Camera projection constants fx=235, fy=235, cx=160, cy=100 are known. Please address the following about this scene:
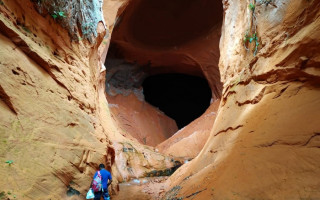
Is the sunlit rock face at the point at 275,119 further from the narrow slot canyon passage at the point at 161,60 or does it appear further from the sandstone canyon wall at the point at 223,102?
the narrow slot canyon passage at the point at 161,60

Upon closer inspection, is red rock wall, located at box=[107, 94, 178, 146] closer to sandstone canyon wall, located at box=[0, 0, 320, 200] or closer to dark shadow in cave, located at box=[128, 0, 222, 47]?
dark shadow in cave, located at box=[128, 0, 222, 47]

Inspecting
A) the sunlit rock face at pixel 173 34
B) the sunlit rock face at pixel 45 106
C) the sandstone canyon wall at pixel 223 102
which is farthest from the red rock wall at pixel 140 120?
the sunlit rock face at pixel 45 106

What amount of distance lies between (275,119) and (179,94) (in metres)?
21.0

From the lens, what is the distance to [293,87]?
351cm

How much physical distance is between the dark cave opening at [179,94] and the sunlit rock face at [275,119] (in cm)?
Answer: 1651

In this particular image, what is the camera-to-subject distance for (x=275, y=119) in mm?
3494

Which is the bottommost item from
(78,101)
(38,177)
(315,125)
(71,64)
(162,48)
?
(315,125)

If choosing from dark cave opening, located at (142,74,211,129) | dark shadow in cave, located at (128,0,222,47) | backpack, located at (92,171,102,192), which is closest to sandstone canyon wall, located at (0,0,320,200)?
backpack, located at (92,171,102,192)

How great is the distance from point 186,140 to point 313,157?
1040 cm

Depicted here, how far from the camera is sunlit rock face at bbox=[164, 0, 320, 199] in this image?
2.60 metres

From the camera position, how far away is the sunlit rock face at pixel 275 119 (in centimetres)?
260

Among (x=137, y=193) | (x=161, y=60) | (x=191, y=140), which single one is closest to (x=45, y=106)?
(x=137, y=193)

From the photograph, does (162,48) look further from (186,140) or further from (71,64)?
(71,64)

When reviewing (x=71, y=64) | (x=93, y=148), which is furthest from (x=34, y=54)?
(x=93, y=148)
